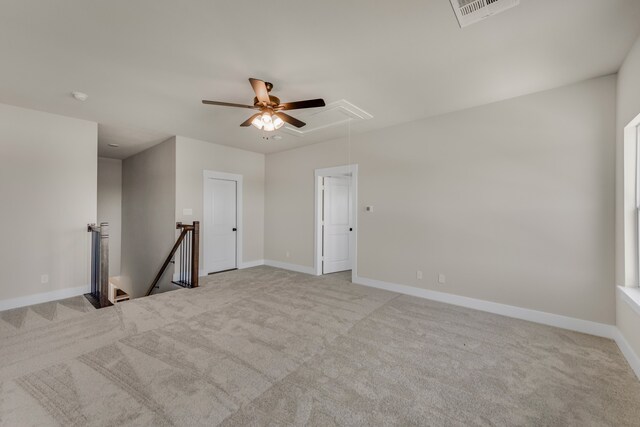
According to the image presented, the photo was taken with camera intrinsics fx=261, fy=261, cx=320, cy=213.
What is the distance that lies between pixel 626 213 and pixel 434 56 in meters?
2.27

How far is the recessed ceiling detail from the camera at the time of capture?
3410mm

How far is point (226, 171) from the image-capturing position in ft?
18.1

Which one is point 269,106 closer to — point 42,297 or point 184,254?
point 184,254

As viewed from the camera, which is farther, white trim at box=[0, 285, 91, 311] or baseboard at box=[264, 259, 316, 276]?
baseboard at box=[264, 259, 316, 276]

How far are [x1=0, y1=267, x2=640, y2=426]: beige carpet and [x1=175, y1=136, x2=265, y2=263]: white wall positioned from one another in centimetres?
216

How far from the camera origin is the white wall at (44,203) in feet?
11.1

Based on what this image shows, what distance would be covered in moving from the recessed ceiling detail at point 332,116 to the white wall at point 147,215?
2.63 metres

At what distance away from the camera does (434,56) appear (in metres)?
2.34

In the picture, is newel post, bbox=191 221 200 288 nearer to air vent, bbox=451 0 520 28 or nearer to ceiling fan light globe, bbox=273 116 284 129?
ceiling fan light globe, bbox=273 116 284 129

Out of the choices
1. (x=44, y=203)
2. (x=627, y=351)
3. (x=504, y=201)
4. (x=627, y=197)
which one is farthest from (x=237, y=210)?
(x=627, y=351)

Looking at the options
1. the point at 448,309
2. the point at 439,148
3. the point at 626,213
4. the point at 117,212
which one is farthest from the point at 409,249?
the point at 117,212

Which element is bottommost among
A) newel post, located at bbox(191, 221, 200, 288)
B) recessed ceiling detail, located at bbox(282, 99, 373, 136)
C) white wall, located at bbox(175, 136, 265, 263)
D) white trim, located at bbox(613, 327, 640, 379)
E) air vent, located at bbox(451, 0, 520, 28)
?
white trim, located at bbox(613, 327, 640, 379)

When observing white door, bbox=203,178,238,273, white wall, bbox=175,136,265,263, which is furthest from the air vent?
white door, bbox=203,178,238,273

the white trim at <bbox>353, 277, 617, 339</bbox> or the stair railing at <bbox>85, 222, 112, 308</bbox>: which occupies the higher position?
the stair railing at <bbox>85, 222, 112, 308</bbox>
